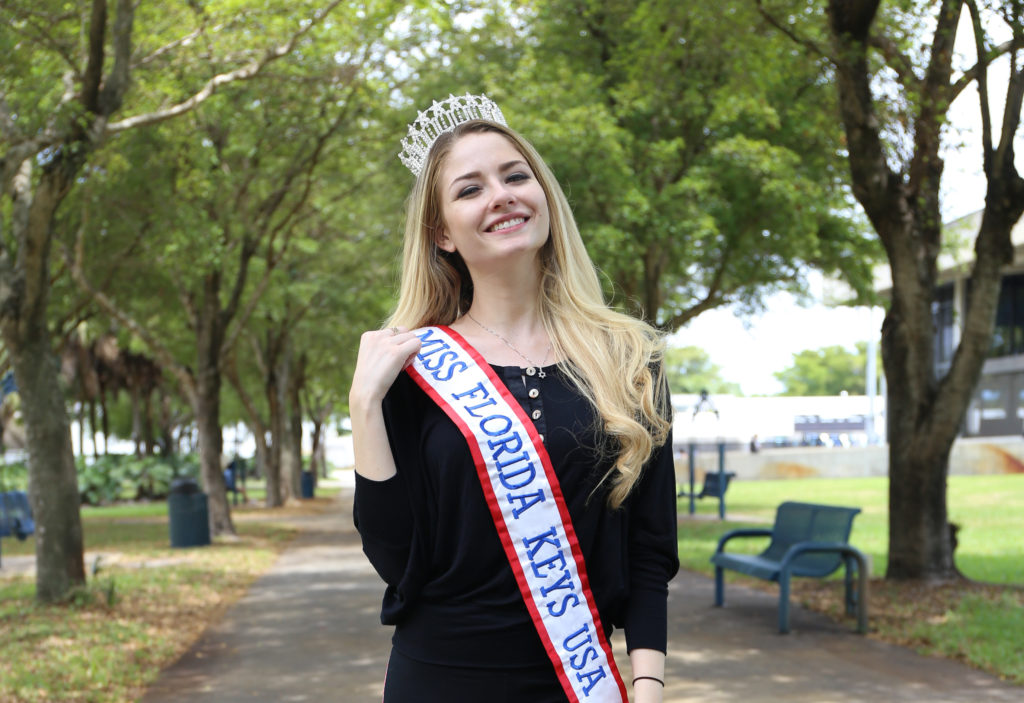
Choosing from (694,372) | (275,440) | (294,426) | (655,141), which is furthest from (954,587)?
(694,372)

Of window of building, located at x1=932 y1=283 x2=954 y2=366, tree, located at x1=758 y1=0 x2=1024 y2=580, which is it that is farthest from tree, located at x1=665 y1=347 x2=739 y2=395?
tree, located at x1=758 y1=0 x2=1024 y2=580

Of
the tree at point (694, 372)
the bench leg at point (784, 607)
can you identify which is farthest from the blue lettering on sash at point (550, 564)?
the tree at point (694, 372)

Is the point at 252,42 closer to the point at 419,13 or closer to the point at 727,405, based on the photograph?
the point at 419,13

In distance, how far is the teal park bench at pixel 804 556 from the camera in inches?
340

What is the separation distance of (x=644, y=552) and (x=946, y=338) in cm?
4316

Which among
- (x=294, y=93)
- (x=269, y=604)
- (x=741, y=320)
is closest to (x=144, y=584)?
(x=269, y=604)

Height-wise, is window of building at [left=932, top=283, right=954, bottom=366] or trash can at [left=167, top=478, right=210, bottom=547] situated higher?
window of building at [left=932, top=283, right=954, bottom=366]

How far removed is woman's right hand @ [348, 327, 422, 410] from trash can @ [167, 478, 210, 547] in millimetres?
15042

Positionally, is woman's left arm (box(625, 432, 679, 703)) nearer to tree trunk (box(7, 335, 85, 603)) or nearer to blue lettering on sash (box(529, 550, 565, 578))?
blue lettering on sash (box(529, 550, 565, 578))

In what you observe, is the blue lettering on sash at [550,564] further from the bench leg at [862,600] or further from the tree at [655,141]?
the tree at [655,141]

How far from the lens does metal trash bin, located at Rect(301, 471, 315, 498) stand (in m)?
34.6

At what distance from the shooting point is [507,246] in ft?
7.49

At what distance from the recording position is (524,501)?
2.15 metres

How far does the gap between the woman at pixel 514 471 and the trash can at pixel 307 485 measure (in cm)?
3296
